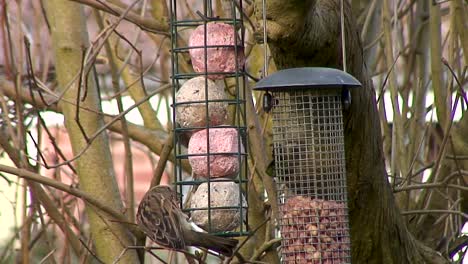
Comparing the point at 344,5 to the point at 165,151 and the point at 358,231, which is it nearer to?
the point at 358,231

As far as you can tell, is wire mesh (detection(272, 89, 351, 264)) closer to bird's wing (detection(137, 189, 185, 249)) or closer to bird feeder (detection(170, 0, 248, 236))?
bird feeder (detection(170, 0, 248, 236))

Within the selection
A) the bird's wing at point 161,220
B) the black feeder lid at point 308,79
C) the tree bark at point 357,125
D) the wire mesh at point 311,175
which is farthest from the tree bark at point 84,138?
the black feeder lid at point 308,79

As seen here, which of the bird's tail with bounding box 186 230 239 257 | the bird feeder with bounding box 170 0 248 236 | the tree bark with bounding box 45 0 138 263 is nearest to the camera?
the bird's tail with bounding box 186 230 239 257

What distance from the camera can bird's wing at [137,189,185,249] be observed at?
320 cm

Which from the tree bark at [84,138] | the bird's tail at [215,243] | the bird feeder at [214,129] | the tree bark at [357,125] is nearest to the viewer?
the tree bark at [357,125]

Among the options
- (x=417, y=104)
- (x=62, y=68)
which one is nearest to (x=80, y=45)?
(x=62, y=68)

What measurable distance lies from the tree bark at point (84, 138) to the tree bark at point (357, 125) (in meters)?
1.07

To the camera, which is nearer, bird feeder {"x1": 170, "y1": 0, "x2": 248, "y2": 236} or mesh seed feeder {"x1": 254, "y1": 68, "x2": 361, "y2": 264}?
mesh seed feeder {"x1": 254, "y1": 68, "x2": 361, "y2": 264}

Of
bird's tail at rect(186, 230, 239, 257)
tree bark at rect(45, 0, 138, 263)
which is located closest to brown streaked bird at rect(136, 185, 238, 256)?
bird's tail at rect(186, 230, 239, 257)

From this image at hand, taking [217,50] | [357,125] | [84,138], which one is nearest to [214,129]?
[217,50]

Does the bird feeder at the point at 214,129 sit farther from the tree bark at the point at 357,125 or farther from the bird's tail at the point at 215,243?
the tree bark at the point at 357,125

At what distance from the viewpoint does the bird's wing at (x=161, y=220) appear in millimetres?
3203

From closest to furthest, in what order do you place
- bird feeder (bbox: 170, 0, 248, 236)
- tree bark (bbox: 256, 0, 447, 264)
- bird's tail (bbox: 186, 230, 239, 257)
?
tree bark (bbox: 256, 0, 447, 264) < bird's tail (bbox: 186, 230, 239, 257) < bird feeder (bbox: 170, 0, 248, 236)

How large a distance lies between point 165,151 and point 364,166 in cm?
94
